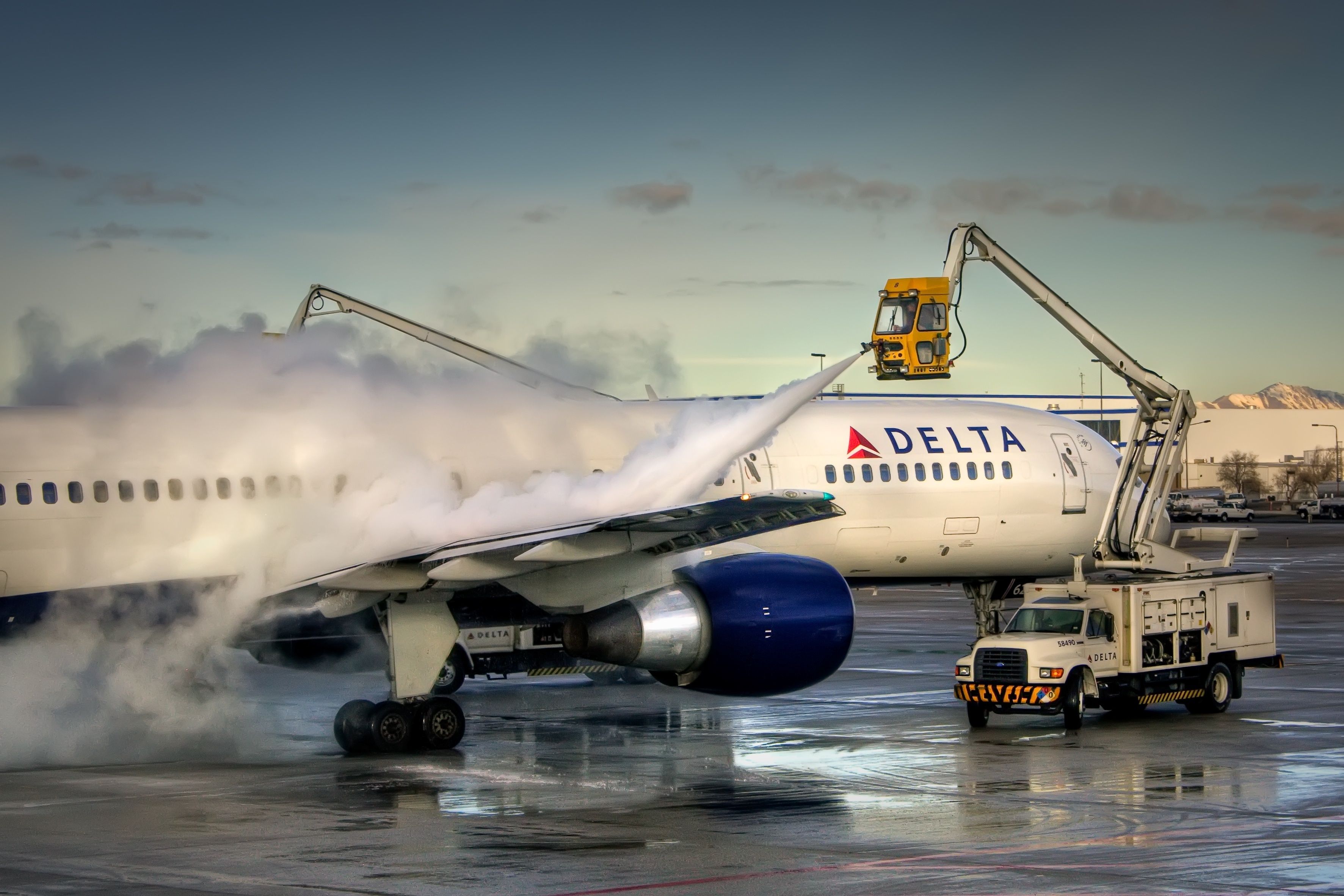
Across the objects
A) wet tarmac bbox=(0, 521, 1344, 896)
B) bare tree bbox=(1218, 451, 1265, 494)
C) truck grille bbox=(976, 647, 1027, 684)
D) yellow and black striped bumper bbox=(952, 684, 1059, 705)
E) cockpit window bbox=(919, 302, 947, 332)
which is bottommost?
wet tarmac bbox=(0, 521, 1344, 896)

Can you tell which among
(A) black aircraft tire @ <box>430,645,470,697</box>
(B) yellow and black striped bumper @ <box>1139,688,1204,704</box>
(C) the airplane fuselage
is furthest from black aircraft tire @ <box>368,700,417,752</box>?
(B) yellow and black striped bumper @ <box>1139,688,1204,704</box>

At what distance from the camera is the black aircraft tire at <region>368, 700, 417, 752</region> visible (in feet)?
68.8

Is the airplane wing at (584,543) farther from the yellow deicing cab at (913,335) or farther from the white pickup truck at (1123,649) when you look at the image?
the yellow deicing cab at (913,335)

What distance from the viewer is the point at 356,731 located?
2119 cm

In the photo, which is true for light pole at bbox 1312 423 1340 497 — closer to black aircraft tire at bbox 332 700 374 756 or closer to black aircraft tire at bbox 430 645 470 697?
black aircraft tire at bbox 430 645 470 697

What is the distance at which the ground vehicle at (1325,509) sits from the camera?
122 metres

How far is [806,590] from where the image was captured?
21297 mm

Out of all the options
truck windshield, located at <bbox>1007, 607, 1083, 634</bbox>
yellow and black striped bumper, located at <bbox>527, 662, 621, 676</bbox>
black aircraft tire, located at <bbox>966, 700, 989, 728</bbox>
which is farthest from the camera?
yellow and black striped bumper, located at <bbox>527, 662, 621, 676</bbox>

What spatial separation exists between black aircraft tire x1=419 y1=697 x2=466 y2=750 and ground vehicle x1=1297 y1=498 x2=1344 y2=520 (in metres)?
110

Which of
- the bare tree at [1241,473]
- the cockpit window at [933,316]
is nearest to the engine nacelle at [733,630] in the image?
the cockpit window at [933,316]

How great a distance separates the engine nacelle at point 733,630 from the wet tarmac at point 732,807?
961 mm

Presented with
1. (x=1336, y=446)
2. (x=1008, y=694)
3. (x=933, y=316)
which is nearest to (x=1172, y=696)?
(x=1008, y=694)

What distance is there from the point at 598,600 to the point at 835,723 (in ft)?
13.8

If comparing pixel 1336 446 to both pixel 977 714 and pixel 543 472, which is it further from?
pixel 543 472
